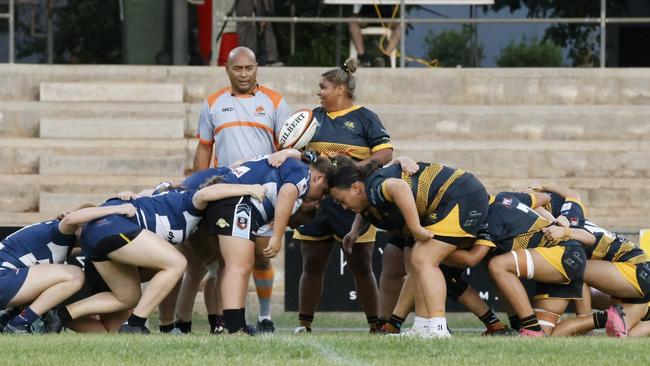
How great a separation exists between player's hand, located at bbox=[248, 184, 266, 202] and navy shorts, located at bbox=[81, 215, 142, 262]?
816mm

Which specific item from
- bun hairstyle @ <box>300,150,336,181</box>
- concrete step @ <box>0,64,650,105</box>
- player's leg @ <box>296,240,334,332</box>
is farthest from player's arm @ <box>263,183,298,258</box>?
concrete step @ <box>0,64,650,105</box>

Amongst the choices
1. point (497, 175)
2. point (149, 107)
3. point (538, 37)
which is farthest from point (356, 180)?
point (538, 37)

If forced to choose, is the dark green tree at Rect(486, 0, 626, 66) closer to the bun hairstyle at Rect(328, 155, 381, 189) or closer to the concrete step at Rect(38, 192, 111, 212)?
the concrete step at Rect(38, 192, 111, 212)

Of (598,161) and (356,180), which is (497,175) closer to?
(598,161)

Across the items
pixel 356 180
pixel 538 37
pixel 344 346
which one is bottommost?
pixel 344 346

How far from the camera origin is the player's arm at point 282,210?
11.2m

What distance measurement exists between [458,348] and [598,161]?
7790 millimetres

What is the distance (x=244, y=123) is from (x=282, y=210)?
1.34 metres

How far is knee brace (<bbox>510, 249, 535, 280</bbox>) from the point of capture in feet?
38.4

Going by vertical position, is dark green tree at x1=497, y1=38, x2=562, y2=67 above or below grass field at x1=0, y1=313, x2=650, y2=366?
above

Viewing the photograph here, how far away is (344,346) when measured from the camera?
10078 mm

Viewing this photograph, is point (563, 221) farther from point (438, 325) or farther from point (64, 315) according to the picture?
point (64, 315)

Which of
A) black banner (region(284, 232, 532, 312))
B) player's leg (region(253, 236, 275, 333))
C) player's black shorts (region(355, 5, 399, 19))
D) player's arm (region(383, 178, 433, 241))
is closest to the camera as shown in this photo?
player's arm (region(383, 178, 433, 241))

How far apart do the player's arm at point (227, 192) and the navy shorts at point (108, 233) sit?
50 centimetres
